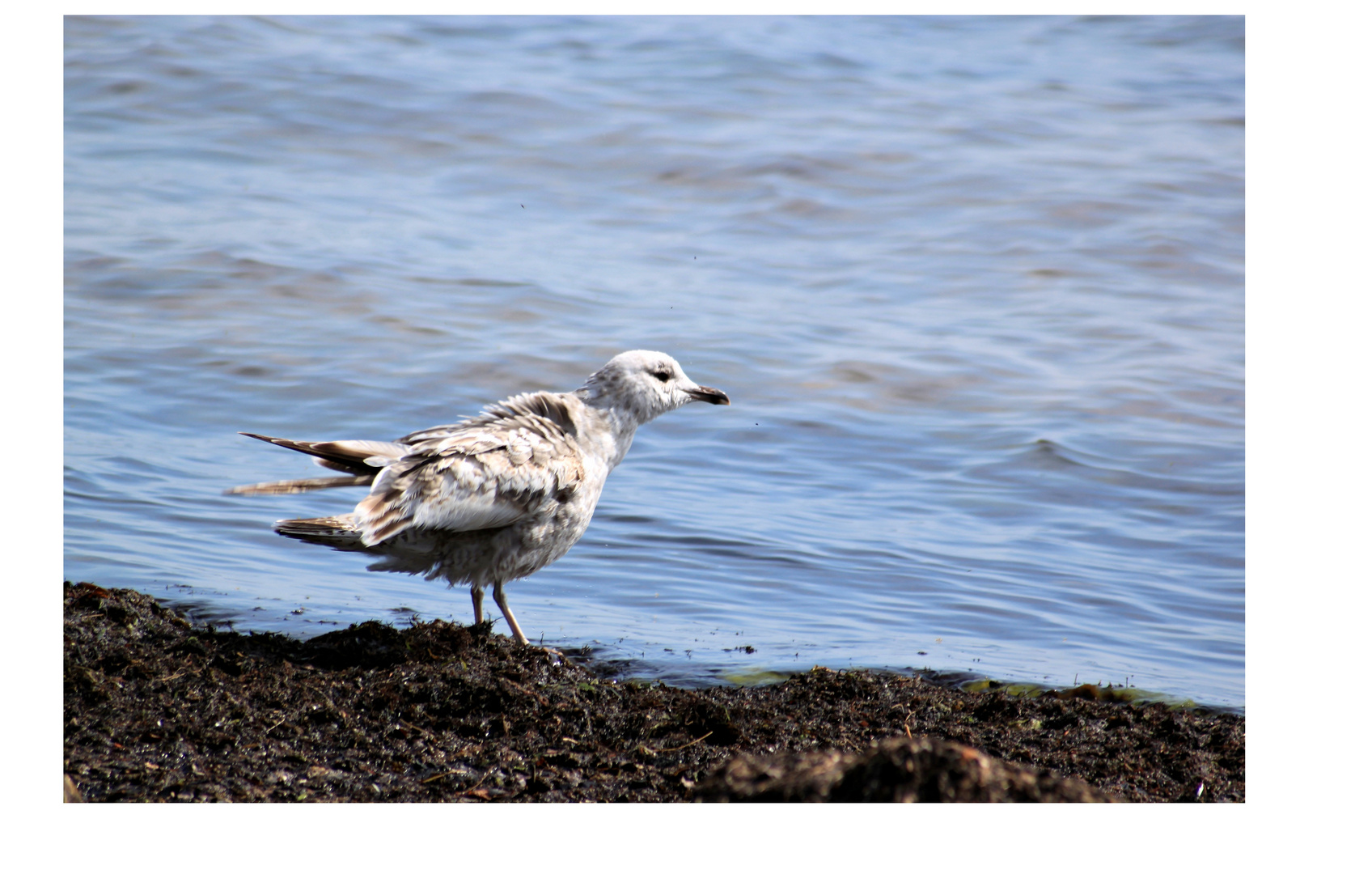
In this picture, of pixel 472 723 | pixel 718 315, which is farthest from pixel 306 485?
pixel 718 315

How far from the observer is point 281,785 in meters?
3.63

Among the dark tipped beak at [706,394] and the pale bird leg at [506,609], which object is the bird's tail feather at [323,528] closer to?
the pale bird leg at [506,609]

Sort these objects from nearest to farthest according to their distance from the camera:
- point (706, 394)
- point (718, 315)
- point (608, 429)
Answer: point (608, 429) → point (706, 394) → point (718, 315)

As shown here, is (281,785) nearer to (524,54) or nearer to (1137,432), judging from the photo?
(1137,432)

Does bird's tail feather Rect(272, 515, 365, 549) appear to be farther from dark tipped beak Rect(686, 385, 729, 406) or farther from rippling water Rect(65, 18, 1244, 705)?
dark tipped beak Rect(686, 385, 729, 406)

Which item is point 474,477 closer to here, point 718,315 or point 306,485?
point 306,485

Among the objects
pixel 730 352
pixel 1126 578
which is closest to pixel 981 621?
pixel 1126 578

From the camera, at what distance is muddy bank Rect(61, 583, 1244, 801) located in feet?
12.3

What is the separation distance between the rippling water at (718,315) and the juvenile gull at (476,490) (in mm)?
719

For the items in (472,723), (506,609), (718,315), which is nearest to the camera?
(472,723)

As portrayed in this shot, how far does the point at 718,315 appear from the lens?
1127 cm

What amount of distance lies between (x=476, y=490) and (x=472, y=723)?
1.17m

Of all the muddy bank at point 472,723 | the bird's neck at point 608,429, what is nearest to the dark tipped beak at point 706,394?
the bird's neck at point 608,429

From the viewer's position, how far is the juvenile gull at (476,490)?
4.89 meters
